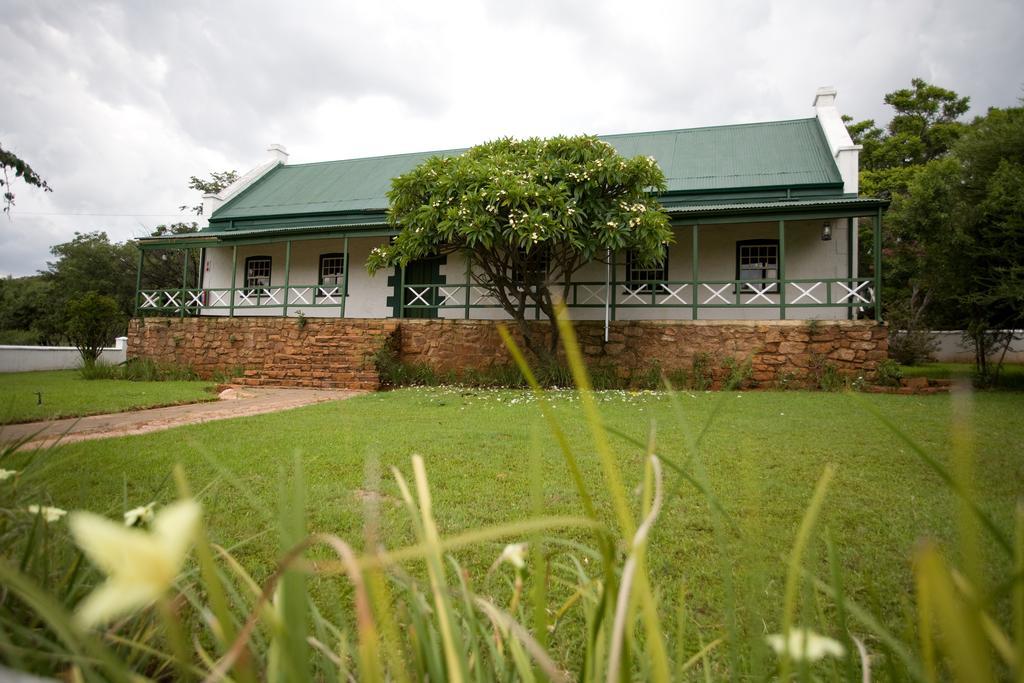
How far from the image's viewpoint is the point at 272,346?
40.2 ft

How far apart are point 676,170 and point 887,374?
713 centimetres

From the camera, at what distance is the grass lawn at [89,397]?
6.51 meters

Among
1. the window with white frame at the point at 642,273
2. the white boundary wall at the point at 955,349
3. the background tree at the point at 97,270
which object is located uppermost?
the background tree at the point at 97,270

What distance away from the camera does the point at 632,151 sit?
48.5ft

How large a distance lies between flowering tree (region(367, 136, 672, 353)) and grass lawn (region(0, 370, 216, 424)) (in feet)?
15.4

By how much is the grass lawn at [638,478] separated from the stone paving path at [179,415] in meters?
0.58

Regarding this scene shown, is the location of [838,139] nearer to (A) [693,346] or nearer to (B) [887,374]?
(B) [887,374]

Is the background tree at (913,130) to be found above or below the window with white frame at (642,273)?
above

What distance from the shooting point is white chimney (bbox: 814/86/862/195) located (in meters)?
11.9

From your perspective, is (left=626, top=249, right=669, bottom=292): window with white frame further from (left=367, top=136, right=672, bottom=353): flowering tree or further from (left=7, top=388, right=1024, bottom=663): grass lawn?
(left=7, top=388, right=1024, bottom=663): grass lawn

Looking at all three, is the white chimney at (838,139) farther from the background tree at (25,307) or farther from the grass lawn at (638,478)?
the background tree at (25,307)

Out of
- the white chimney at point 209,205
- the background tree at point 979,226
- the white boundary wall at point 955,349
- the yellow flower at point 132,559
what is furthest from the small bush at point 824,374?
the white chimney at point 209,205

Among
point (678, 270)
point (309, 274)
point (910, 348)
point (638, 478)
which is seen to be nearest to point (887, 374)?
point (678, 270)

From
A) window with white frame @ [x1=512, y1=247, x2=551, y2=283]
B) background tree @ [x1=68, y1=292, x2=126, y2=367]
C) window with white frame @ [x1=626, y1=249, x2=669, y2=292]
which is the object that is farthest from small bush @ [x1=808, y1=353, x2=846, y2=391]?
background tree @ [x1=68, y1=292, x2=126, y2=367]
